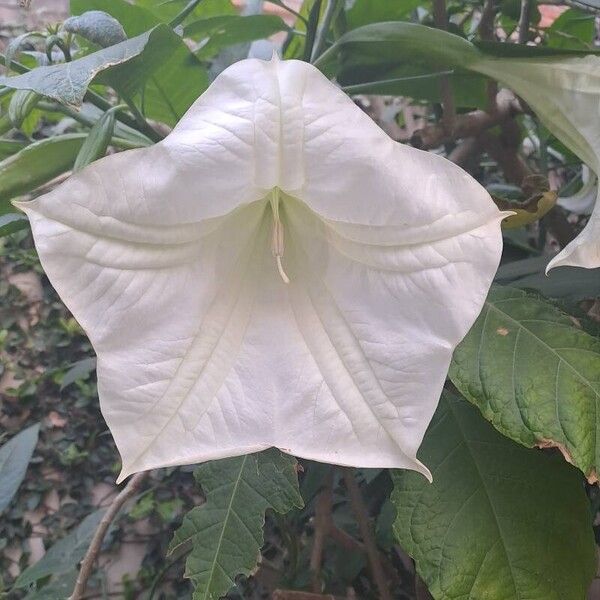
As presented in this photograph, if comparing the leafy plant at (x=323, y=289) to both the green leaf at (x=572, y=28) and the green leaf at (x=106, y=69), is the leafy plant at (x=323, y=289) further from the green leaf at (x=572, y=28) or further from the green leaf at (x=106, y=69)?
the green leaf at (x=572, y=28)

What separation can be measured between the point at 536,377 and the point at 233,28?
1.76 ft

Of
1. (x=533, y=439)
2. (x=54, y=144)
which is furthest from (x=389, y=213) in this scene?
(x=54, y=144)

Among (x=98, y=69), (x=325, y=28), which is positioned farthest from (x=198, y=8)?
(x=98, y=69)

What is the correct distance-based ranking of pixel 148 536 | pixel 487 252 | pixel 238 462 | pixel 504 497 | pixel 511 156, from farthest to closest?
1. pixel 148 536
2. pixel 511 156
3. pixel 238 462
4. pixel 504 497
5. pixel 487 252

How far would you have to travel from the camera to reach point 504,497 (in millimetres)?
588

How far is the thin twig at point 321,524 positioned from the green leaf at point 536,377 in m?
0.36

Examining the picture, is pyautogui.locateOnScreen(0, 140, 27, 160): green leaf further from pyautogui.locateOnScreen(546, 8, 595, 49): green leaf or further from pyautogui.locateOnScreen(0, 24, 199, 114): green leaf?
pyautogui.locateOnScreen(546, 8, 595, 49): green leaf

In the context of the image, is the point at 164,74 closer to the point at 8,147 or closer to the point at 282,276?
the point at 8,147

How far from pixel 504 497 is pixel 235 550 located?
0.86 feet

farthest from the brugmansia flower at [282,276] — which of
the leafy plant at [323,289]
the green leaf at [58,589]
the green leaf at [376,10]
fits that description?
the green leaf at [58,589]

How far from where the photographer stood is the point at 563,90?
2.03 feet

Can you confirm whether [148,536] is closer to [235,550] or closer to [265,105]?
[235,550]

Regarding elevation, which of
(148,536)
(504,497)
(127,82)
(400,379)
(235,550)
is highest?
(127,82)

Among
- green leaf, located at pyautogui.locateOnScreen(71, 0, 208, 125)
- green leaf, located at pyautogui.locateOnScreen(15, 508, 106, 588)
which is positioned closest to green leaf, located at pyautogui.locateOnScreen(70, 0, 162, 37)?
green leaf, located at pyautogui.locateOnScreen(71, 0, 208, 125)
